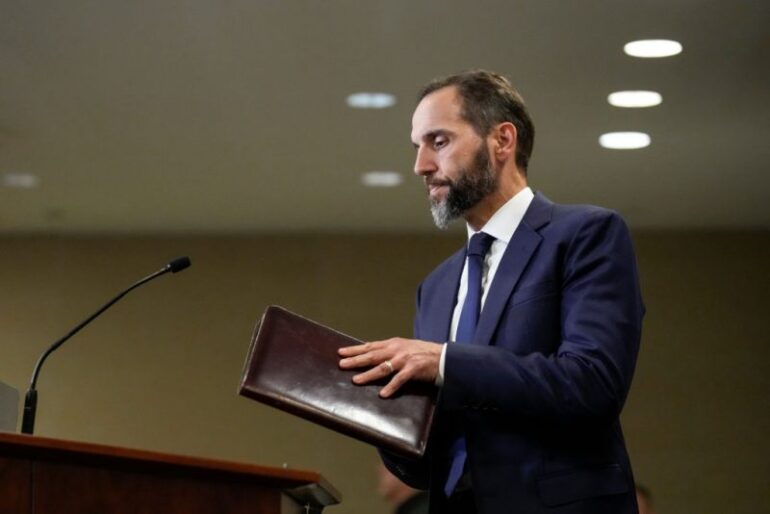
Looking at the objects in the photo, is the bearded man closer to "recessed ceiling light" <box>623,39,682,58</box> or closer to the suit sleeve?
the suit sleeve

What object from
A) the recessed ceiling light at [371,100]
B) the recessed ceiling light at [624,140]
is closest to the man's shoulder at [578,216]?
the recessed ceiling light at [371,100]

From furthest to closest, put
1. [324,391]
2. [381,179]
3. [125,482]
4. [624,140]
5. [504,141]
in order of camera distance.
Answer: [381,179]
[624,140]
[504,141]
[324,391]
[125,482]

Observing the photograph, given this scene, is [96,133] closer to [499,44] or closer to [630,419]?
[499,44]

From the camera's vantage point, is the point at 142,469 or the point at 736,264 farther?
the point at 736,264

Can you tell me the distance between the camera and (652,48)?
19.8 feet

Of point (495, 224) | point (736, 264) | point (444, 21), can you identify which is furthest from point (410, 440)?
point (736, 264)

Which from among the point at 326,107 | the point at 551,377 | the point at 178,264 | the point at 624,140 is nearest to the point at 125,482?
the point at 551,377

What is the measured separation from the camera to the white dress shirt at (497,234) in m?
2.25

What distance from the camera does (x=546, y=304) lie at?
2.12 m

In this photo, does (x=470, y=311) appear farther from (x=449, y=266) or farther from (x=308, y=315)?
(x=308, y=315)

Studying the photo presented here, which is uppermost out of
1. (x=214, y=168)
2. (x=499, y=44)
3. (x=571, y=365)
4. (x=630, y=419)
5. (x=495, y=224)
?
(x=499, y=44)

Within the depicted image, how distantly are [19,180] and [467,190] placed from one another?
5211mm

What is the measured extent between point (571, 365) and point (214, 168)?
16.8ft

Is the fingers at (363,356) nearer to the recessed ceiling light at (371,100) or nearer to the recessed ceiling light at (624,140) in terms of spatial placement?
the recessed ceiling light at (371,100)
